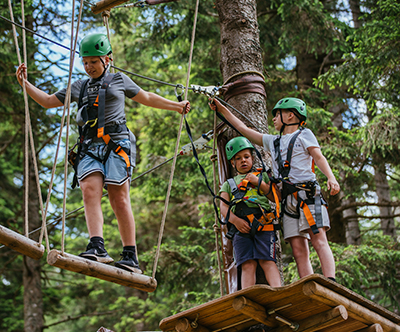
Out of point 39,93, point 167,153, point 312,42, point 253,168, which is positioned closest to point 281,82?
point 312,42

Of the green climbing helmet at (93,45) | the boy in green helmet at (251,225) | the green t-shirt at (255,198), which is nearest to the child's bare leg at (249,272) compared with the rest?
the boy in green helmet at (251,225)

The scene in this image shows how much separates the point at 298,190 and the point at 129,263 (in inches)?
60.1

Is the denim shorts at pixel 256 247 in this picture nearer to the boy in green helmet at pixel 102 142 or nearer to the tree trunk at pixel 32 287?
the boy in green helmet at pixel 102 142

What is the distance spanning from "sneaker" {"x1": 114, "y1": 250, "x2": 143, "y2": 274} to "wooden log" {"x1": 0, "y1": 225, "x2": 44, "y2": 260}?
0.61 metres

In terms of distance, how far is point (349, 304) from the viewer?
344cm

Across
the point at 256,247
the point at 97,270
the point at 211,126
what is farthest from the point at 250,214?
the point at 211,126

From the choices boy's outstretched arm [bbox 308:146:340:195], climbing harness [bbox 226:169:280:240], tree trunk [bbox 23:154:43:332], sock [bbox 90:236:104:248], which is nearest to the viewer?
sock [bbox 90:236:104:248]

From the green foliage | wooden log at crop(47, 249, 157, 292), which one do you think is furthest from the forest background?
wooden log at crop(47, 249, 157, 292)

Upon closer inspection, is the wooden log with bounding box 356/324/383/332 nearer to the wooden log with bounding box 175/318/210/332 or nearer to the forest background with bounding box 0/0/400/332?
the wooden log with bounding box 175/318/210/332

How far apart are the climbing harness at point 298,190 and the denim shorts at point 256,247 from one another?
28 cm

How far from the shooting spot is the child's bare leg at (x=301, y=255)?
3984 mm

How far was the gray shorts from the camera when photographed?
13.0 ft

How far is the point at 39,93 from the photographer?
13.3 ft

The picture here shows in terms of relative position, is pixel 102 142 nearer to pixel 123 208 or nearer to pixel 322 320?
pixel 123 208
